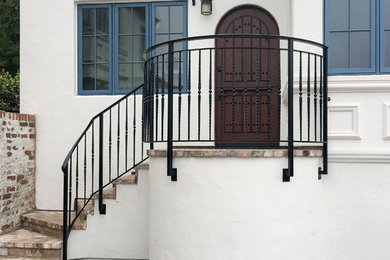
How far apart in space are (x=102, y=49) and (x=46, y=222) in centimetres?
290

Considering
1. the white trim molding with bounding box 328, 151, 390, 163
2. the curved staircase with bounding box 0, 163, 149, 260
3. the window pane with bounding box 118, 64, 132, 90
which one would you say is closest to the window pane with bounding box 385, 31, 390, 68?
the white trim molding with bounding box 328, 151, 390, 163

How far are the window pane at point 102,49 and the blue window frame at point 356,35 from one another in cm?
356

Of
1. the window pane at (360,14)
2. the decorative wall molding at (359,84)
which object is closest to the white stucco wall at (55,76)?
the window pane at (360,14)

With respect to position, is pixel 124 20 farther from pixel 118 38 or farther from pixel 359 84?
pixel 359 84

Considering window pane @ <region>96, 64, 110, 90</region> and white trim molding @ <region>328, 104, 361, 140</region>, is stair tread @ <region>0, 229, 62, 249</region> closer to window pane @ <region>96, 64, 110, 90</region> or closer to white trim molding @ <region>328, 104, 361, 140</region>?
window pane @ <region>96, 64, 110, 90</region>

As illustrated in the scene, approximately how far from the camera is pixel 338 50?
4828 millimetres

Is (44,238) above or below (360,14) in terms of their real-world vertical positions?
below

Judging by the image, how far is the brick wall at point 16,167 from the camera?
563cm

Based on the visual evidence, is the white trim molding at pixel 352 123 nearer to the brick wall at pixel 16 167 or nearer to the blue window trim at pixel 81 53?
the blue window trim at pixel 81 53

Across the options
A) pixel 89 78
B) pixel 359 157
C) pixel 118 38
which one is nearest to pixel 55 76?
pixel 89 78

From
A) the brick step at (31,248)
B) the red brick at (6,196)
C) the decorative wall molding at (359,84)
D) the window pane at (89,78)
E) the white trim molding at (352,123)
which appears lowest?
the brick step at (31,248)

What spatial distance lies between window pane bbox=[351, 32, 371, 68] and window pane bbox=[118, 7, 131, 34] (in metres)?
3.56

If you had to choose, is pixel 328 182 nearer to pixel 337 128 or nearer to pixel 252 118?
pixel 337 128

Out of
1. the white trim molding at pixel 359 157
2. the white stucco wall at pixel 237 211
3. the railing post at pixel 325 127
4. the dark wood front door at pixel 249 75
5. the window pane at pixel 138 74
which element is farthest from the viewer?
the window pane at pixel 138 74
